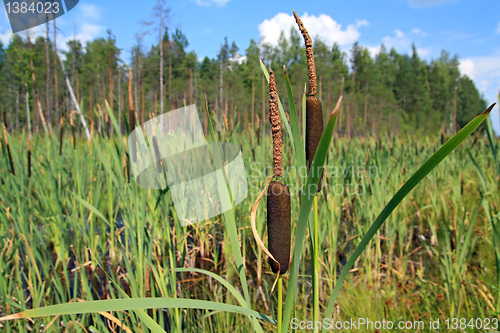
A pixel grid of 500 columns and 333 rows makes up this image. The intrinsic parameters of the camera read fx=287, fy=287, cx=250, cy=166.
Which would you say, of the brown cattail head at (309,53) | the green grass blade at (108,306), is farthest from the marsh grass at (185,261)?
the brown cattail head at (309,53)

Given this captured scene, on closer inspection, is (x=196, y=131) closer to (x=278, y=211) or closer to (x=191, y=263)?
(x=191, y=263)

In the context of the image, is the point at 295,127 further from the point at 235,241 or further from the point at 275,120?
the point at 235,241

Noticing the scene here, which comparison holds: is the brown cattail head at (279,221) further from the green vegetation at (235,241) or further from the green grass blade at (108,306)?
the green grass blade at (108,306)

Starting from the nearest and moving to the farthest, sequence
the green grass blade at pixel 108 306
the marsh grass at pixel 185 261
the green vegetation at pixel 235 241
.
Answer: the green grass blade at pixel 108 306
the green vegetation at pixel 235 241
the marsh grass at pixel 185 261

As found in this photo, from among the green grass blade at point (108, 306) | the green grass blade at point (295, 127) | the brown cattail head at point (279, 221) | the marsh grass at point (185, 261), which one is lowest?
the marsh grass at point (185, 261)

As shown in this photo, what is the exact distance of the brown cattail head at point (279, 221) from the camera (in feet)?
1.71

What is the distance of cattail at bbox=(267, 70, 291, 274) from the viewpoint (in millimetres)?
514

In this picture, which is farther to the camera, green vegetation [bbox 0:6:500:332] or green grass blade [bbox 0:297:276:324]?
green vegetation [bbox 0:6:500:332]

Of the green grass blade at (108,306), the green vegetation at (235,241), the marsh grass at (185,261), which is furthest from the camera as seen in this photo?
the marsh grass at (185,261)

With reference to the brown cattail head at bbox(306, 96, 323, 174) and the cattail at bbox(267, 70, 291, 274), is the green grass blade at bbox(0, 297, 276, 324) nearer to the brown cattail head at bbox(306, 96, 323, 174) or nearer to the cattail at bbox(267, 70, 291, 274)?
the cattail at bbox(267, 70, 291, 274)

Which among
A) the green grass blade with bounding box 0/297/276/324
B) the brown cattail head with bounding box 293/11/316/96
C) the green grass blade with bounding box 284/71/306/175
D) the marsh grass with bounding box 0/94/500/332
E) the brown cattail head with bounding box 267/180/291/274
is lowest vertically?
the marsh grass with bounding box 0/94/500/332

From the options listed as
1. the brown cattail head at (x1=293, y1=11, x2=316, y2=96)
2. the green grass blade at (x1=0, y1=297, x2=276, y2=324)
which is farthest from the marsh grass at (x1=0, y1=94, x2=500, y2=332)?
the brown cattail head at (x1=293, y1=11, x2=316, y2=96)

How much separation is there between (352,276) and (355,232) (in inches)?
21.5

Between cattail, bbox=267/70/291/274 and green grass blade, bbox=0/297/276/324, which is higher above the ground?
cattail, bbox=267/70/291/274
